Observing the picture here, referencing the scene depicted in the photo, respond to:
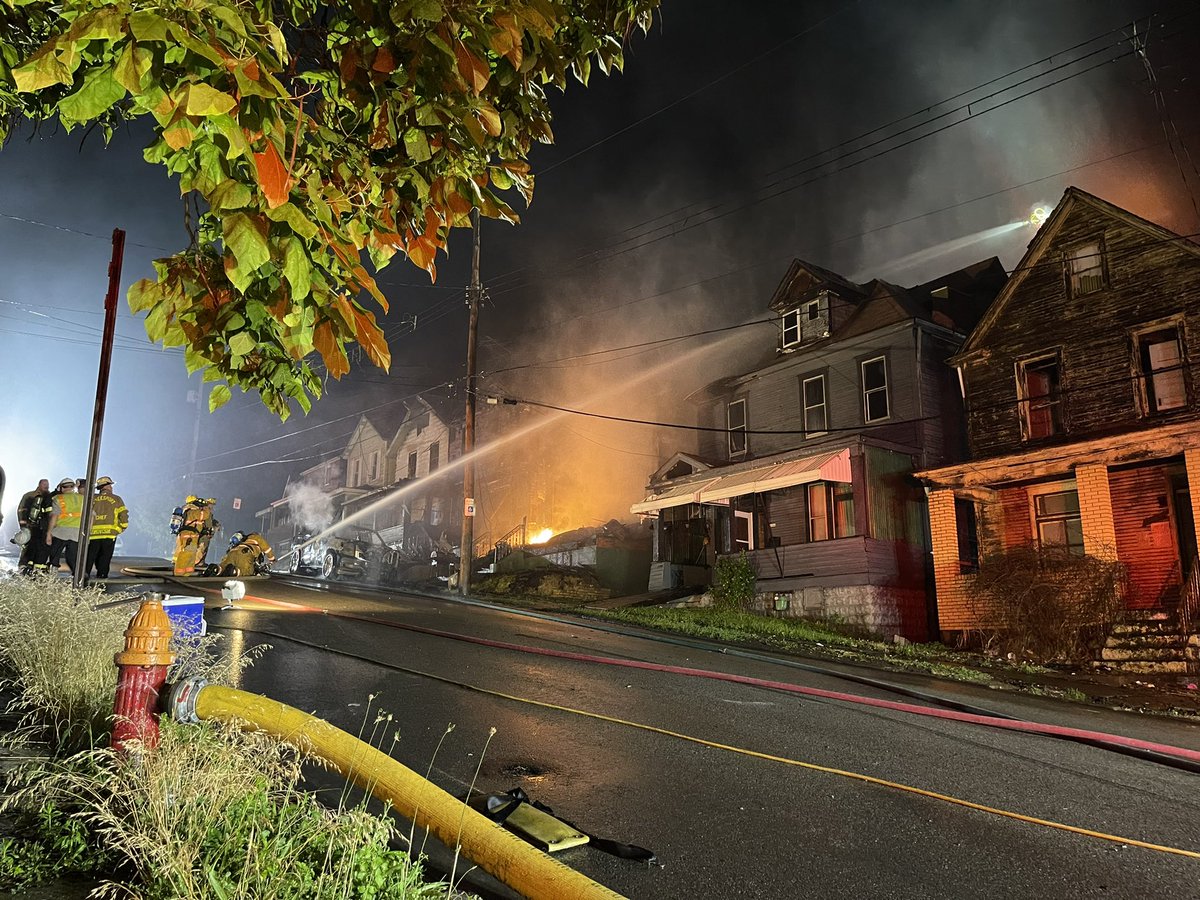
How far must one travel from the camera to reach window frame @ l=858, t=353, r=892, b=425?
21.9 metres

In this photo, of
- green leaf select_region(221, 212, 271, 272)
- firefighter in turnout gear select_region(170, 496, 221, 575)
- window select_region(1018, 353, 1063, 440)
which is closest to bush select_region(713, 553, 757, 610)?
window select_region(1018, 353, 1063, 440)

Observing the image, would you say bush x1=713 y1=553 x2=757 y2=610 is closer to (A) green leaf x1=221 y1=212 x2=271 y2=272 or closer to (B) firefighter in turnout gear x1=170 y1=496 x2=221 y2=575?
(B) firefighter in turnout gear x1=170 y1=496 x2=221 y2=575

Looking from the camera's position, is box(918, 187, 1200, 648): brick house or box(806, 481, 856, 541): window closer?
box(918, 187, 1200, 648): brick house

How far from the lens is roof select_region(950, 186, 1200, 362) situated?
16.4 metres

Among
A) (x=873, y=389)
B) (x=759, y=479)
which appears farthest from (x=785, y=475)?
(x=873, y=389)

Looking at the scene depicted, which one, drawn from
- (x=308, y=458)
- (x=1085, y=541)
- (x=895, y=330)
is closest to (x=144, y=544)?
(x=308, y=458)

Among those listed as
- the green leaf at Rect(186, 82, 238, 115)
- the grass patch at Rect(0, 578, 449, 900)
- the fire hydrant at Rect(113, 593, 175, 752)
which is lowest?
the grass patch at Rect(0, 578, 449, 900)

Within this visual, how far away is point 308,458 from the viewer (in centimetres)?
6338

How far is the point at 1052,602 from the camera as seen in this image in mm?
14133

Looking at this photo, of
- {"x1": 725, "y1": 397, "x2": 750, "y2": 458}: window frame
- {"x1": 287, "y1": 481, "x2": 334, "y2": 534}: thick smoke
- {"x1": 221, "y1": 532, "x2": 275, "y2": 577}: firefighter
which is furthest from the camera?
{"x1": 287, "y1": 481, "x2": 334, "y2": 534}: thick smoke

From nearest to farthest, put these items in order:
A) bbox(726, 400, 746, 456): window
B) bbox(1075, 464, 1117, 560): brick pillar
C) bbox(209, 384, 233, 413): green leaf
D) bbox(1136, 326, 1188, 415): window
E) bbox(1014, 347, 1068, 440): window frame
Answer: bbox(209, 384, 233, 413): green leaf, bbox(1075, 464, 1117, 560): brick pillar, bbox(1136, 326, 1188, 415): window, bbox(1014, 347, 1068, 440): window frame, bbox(726, 400, 746, 456): window

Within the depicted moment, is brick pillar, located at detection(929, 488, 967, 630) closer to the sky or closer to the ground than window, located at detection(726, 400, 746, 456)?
closer to the ground

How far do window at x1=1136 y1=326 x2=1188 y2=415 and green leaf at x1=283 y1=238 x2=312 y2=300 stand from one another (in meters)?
19.0

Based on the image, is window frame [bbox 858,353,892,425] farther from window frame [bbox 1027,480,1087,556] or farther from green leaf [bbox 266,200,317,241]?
green leaf [bbox 266,200,317,241]
